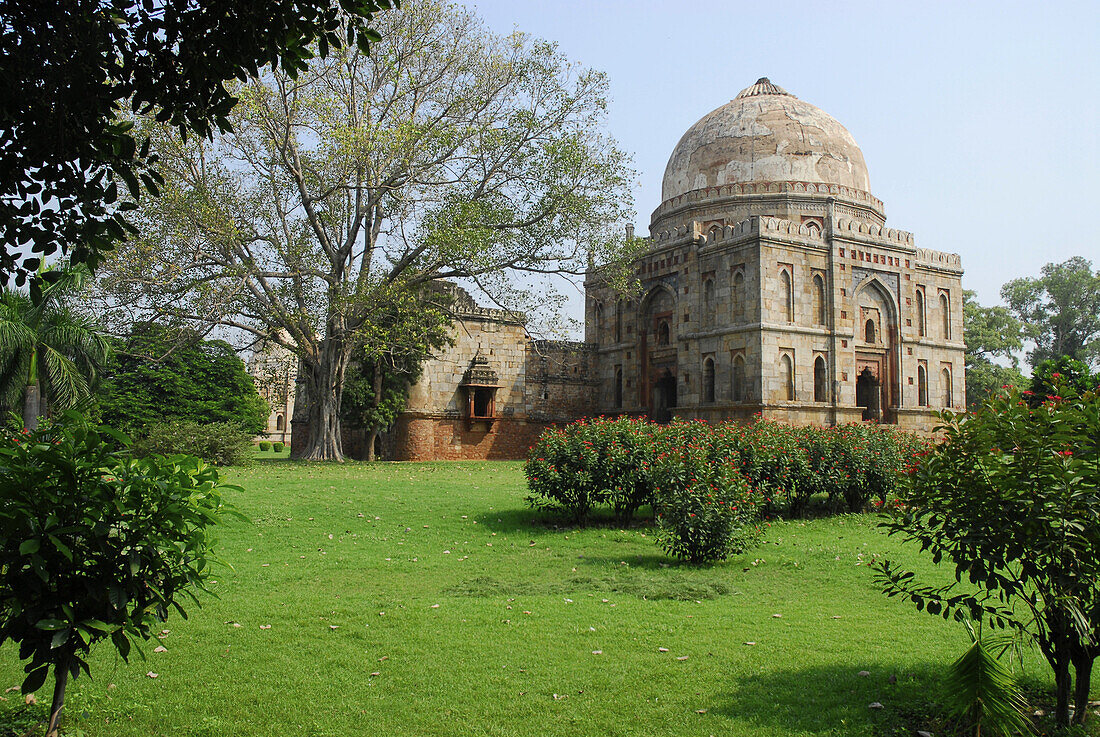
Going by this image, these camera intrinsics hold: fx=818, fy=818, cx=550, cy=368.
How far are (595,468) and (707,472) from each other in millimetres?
2690

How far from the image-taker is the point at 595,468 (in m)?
12.0

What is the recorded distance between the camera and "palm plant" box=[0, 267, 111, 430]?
16656 mm

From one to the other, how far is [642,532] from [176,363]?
28.6 metres

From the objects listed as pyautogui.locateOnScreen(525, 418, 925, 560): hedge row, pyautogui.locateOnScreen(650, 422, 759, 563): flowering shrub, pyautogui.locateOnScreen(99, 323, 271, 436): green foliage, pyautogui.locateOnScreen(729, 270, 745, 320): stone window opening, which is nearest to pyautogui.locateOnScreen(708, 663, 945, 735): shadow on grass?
pyautogui.locateOnScreen(650, 422, 759, 563): flowering shrub

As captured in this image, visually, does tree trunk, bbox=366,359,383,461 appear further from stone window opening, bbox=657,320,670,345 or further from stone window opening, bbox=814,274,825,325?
stone window opening, bbox=814,274,825,325

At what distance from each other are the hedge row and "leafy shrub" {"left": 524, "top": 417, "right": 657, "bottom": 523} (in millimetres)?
15

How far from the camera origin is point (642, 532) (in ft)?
38.4

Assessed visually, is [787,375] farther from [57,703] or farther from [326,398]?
[57,703]

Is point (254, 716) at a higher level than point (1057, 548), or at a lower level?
lower

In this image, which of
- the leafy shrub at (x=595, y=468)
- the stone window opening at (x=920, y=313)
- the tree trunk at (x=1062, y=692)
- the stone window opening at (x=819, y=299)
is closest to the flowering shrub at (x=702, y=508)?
the leafy shrub at (x=595, y=468)

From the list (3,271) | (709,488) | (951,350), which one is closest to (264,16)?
(3,271)

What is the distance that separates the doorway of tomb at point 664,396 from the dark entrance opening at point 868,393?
20.0ft

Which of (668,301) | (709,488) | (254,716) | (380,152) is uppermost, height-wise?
(380,152)

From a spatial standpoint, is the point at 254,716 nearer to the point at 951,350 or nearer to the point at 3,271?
the point at 3,271
